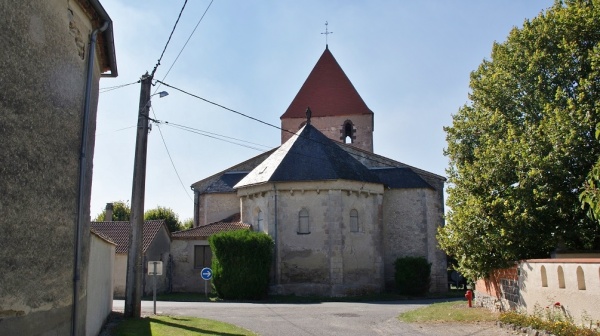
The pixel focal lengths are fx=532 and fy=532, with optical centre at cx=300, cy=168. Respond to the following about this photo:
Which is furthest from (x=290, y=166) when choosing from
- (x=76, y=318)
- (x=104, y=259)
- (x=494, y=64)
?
(x=76, y=318)

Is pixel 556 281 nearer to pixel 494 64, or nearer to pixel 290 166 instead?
pixel 494 64

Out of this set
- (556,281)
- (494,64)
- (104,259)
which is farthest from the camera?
(494,64)

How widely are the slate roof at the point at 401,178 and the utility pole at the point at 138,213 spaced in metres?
17.6

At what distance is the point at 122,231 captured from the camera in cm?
2809

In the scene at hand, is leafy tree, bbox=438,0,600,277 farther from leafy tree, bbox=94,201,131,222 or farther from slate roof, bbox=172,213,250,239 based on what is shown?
leafy tree, bbox=94,201,131,222

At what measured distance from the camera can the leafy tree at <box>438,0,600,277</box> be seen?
1485 centimetres

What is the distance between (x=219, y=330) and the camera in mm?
12562

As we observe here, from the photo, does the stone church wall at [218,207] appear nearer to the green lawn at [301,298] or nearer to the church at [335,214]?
the church at [335,214]

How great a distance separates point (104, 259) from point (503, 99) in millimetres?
13623

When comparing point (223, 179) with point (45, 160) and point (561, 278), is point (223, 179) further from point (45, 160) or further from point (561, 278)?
point (45, 160)

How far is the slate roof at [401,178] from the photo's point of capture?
3105 cm

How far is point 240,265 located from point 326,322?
10198 mm

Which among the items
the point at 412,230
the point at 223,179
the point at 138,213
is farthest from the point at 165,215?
the point at 138,213

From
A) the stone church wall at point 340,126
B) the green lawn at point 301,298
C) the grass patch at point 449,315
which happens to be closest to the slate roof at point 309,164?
the green lawn at point 301,298
